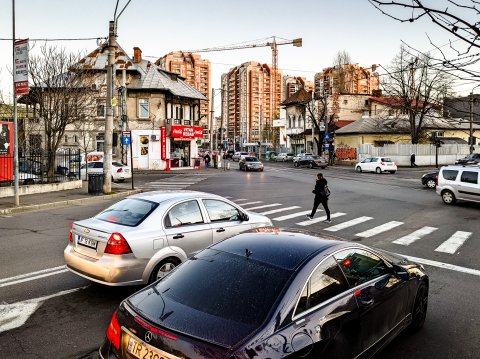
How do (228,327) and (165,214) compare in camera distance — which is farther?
(165,214)

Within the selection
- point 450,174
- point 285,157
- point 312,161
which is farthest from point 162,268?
point 285,157

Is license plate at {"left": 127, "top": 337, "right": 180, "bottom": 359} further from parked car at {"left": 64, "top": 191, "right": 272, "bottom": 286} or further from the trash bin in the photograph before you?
the trash bin

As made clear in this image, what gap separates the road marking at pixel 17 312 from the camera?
5.28 m

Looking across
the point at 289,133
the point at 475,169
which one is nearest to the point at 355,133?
the point at 289,133

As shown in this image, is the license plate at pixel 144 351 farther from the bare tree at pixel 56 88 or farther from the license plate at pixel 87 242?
the bare tree at pixel 56 88

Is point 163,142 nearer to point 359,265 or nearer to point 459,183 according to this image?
point 459,183

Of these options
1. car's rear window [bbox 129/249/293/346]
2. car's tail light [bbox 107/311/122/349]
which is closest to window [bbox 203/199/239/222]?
car's rear window [bbox 129/249/293/346]

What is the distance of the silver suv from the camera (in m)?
17.1

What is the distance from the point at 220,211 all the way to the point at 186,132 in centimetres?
3879

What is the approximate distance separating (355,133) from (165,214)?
5161cm

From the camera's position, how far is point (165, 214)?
6.69 m

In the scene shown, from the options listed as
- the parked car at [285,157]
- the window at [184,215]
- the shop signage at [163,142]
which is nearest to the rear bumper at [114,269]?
Answer: the window at [184,215]

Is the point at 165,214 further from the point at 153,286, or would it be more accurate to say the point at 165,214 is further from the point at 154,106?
the point at 154,106

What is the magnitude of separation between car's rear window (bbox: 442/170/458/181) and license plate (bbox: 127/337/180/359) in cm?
1773
